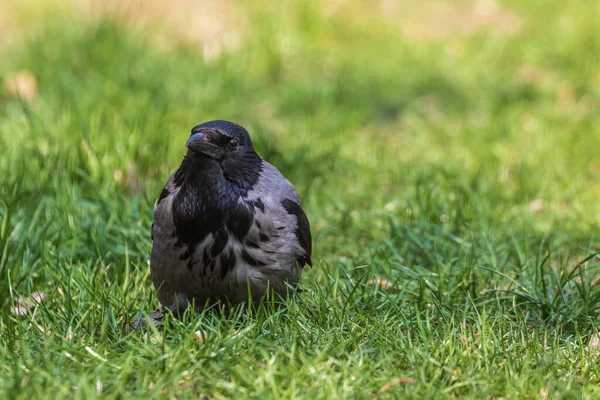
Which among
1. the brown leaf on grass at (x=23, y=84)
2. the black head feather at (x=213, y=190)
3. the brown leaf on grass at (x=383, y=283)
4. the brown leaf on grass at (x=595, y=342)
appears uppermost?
the black head feather at (x=213, y=190)

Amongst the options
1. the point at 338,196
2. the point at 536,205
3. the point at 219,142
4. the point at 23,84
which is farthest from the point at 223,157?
the point at 23,84

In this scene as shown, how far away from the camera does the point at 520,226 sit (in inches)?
179

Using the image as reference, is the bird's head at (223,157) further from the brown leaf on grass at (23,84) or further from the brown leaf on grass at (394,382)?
the brown leaf on grass at (23,84)

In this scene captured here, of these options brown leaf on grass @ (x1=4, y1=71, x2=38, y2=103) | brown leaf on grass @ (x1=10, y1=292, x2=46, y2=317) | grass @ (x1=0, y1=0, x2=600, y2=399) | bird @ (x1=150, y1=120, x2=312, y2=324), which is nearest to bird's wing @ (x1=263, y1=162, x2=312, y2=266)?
bird @ (x1=150, y1=120, x2=312, y2=324)

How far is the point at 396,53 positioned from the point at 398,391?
5.32 metres

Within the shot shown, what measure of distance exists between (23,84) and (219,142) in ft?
10.4

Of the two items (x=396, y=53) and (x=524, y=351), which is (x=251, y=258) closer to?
(x=524, y=351)

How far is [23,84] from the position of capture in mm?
5988

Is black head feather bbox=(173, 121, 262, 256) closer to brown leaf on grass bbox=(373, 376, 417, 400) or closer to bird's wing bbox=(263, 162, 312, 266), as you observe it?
bird's wing bbox=(263, 162, 312, 266)

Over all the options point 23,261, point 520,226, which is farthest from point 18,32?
point 520,226

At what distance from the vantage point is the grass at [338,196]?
9.20 feet

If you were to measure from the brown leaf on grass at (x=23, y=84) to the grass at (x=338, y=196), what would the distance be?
0.27 ft

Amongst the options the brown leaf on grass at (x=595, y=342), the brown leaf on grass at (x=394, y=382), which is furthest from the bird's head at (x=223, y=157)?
the brown leaf on grass at (x=595, y=342)

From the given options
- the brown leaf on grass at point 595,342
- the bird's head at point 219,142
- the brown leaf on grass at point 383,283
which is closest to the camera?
the brown leaf on grass at point 595,342
